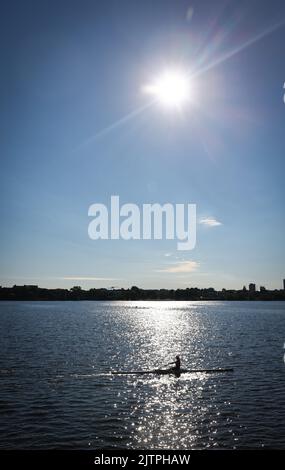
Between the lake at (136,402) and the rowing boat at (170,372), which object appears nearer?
the lake at (136,402)

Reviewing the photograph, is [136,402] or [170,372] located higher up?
[170,372]

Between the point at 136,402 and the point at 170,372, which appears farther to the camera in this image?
the point at 170,372

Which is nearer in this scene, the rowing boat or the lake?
the lake

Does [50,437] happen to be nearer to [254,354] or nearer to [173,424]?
[173,424]

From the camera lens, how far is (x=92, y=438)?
3064 cm

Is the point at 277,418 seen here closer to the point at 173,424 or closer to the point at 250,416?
the point at 250,416

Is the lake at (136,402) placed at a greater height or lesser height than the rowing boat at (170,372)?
lesser

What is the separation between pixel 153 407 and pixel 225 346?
52.7 m

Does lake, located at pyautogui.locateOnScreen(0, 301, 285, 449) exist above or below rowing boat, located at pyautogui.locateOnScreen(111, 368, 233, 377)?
below
